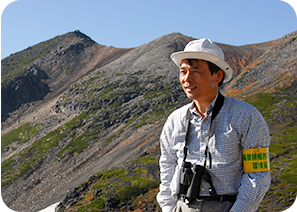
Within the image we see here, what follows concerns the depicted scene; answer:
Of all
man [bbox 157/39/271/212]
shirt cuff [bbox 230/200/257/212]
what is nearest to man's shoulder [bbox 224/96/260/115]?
man [bbox 157/39/271/212]

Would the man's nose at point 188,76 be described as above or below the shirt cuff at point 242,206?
above

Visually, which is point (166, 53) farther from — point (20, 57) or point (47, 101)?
point (20, 57)

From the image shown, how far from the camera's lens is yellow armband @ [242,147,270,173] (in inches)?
128

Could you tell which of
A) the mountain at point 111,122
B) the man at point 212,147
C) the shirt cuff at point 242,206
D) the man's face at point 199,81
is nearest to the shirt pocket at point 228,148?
the man at point 212,147

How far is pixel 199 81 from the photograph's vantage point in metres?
3.69

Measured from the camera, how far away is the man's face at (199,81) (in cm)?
370

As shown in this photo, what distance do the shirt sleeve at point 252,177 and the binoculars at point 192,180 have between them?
0.35 meters

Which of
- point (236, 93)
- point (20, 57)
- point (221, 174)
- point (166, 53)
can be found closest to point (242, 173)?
point (221, 174)

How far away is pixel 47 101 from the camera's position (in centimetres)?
8675

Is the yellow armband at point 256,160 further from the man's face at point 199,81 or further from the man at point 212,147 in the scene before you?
the man's face at point 199,81

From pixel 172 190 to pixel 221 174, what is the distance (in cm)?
77

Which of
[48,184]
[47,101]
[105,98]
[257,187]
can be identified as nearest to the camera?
[257,187]

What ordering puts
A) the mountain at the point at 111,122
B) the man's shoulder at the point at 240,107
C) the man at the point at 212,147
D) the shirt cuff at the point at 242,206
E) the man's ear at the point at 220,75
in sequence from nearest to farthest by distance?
1. the shirt cuff at the point at 242,206
2. the man at the point at 212,147
3. the man's shoulder at the point at 240,107
4. the man's ear at the point at 220,75
5. the mountain at the point at 111,122

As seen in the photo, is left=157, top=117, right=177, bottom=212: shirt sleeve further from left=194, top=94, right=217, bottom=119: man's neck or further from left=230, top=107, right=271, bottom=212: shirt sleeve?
left=230, top=107, right=271, bottom=212: shirt sleeve
